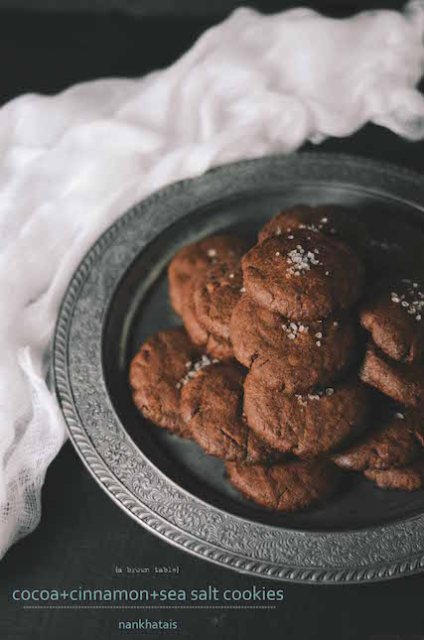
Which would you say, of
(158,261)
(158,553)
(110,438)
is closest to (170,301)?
(158,261)

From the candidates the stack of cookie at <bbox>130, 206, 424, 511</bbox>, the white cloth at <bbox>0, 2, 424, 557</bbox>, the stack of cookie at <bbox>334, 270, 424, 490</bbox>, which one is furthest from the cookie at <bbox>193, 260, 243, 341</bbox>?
the white cloth at <bbox>0, 2, 424, 557</bbox>

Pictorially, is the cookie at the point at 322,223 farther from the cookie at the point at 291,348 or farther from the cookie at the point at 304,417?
the cookie at the point at 304,417

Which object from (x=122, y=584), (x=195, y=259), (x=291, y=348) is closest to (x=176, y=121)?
(x=195, y=259)

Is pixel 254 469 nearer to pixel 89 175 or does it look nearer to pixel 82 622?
pixel 82 622

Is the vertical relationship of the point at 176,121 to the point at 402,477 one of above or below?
above

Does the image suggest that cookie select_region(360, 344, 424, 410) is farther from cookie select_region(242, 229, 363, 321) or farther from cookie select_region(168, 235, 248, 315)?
cookie select_region(168, 235, 248, 315)

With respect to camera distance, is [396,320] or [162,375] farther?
[162,375]

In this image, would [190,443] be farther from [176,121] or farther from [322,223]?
[176,121]
